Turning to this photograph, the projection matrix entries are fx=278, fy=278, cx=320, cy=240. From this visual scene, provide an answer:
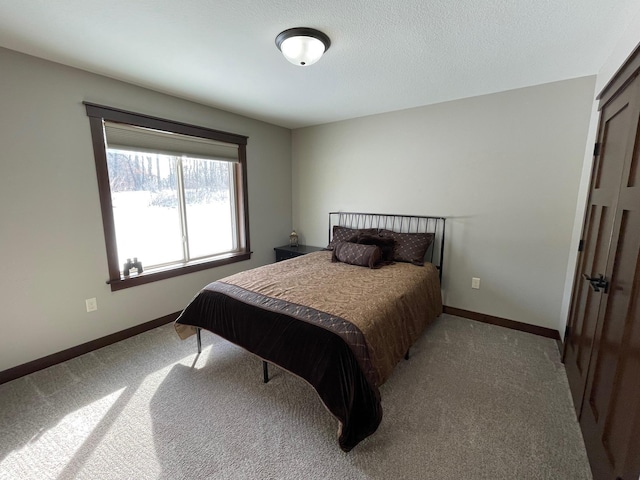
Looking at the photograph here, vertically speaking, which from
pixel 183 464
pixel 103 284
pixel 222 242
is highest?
pixel 222 242

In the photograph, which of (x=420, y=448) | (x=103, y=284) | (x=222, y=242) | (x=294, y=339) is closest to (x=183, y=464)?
(x=294, y=339)

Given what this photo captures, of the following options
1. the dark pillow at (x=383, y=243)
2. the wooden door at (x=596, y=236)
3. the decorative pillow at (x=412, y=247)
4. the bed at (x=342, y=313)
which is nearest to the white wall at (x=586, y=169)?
the wooden door at (x=596, y=236)

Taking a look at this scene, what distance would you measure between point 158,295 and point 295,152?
273 centimetres

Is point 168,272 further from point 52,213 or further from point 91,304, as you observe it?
point 52,213

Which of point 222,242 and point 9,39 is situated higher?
point 9,39

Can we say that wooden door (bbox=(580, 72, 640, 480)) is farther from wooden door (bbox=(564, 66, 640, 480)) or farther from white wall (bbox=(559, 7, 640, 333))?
white wall (bbox=(559, 7, 640, 333))

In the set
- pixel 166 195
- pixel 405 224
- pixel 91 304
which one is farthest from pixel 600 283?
pixel 91 304

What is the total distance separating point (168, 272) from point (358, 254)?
6.66 feet

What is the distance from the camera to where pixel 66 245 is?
2285 millimetres

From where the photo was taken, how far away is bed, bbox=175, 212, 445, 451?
1523 mm

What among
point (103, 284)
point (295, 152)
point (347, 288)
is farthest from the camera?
point (295, 152)

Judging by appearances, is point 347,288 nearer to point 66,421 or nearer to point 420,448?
point 420,448

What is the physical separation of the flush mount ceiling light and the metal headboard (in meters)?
2.12

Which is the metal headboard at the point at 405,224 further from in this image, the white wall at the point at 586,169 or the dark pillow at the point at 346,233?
the white wall at the point at 586,169
